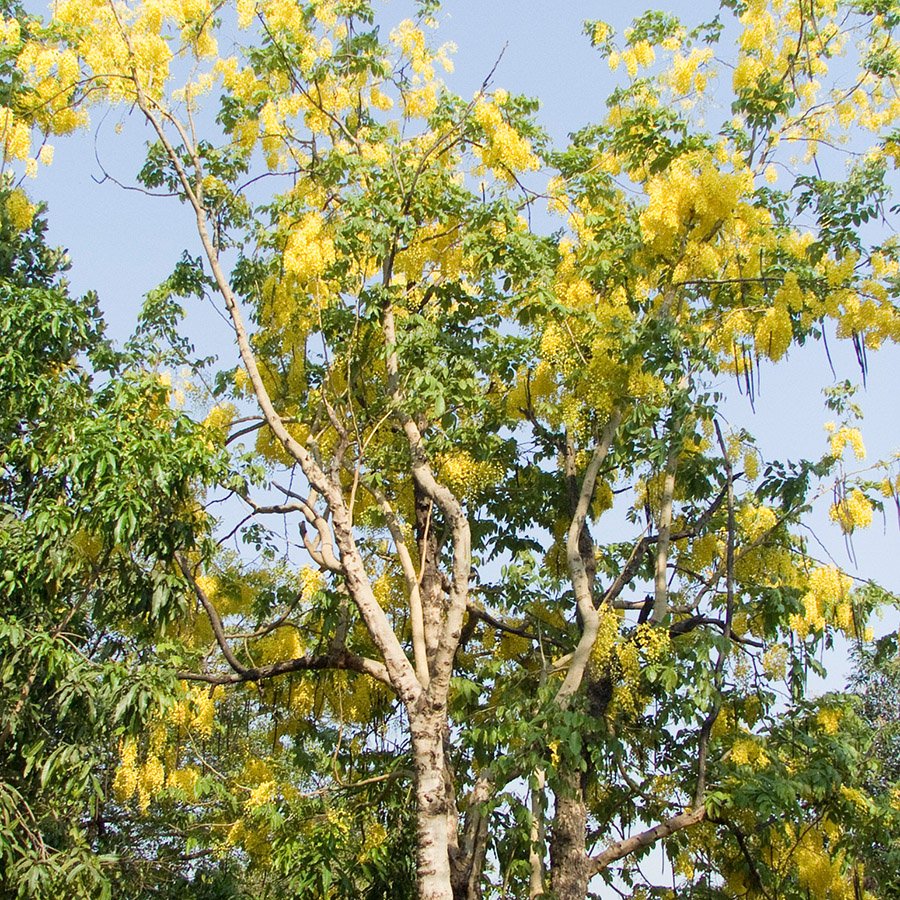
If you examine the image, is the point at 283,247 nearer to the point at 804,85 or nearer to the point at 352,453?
the point at 352,453

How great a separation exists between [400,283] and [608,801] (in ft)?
10.6

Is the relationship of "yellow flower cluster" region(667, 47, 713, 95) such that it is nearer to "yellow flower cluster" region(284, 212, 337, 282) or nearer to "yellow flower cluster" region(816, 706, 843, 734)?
"yellow flower cluster" region(284, 212, 337, 282)

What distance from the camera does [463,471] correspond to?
6.11 m

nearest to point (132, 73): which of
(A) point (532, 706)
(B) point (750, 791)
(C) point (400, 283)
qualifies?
(C) point (400, 283)

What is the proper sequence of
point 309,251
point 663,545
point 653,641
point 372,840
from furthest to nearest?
point 309,251 → point 663,545 → point 372,840 → point 653,641

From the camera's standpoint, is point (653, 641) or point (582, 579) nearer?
point (653, 641)

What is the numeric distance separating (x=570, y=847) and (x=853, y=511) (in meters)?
2.34

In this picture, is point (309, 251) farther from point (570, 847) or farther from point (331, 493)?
point (570, 847)

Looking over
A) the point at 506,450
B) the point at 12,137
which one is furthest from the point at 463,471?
the point at 12,137

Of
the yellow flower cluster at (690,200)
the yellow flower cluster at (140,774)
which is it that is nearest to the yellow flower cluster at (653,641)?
the yellow flower cluster at (690,200)

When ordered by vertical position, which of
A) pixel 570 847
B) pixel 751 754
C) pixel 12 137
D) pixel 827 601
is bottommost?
pixel 570 847

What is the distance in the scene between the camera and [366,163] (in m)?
6.14

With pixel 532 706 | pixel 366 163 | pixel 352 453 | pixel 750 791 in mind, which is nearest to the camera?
pixel 750 791

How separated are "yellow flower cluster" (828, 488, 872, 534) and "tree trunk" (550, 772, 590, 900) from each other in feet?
6.49
